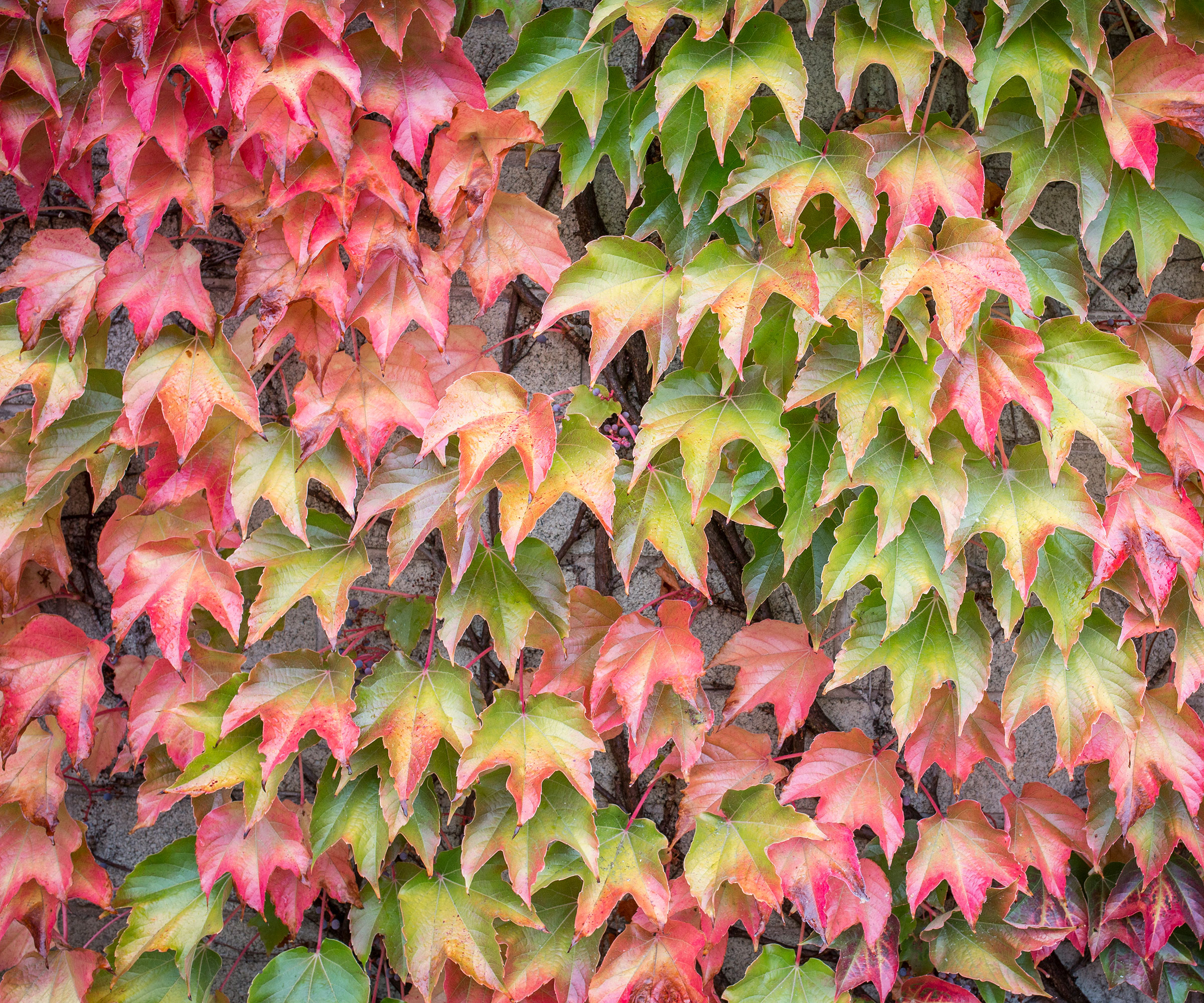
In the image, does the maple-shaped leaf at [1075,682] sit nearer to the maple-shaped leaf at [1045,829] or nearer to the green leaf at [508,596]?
the maple-shaped leaf at [1045,829]

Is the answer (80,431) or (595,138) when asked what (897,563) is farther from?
(80,431)

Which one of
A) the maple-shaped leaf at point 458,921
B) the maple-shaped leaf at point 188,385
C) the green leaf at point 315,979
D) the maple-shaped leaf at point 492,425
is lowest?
the green leaf at point 315,979

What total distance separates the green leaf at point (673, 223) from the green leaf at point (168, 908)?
1.29 meters

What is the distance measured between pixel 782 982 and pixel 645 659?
2.03 ft

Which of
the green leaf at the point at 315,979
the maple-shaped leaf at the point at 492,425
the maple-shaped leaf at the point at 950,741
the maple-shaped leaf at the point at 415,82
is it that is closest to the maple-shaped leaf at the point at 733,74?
the maple-shaped leaf at the point at 415,82

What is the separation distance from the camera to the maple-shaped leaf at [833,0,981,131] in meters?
1.17

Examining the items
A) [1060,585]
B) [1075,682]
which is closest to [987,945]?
[1075,682]

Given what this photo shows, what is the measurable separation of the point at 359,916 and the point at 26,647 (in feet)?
2.41

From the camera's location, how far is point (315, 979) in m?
1.44

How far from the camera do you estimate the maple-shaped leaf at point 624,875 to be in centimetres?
133

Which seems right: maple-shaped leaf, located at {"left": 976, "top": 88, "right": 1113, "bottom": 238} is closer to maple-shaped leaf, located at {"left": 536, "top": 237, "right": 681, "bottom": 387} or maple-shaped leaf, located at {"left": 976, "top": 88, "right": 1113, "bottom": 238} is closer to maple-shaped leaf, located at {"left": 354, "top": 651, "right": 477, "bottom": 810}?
maple-shaped leaf, located at {"left": 536, "top": 237, "right": 681, "bottom": 387}

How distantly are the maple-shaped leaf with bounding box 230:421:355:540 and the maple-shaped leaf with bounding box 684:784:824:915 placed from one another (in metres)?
0.77

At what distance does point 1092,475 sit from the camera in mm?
1688

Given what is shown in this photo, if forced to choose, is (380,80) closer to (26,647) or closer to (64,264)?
(64,264)
